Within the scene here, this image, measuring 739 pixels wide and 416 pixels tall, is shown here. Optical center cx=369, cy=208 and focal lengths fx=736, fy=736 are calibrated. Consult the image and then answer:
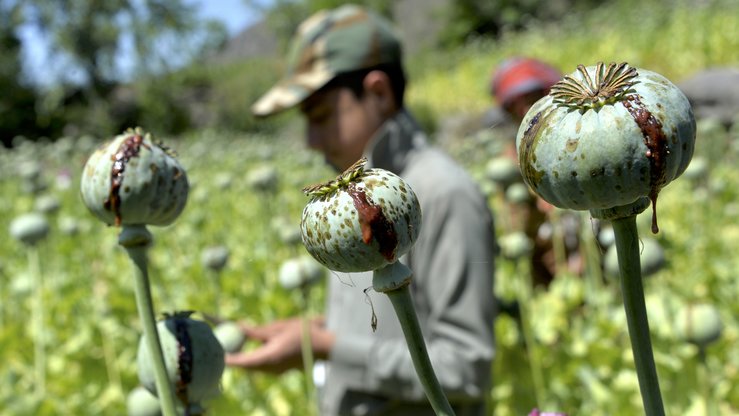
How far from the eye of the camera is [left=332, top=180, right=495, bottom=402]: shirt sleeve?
113 cm

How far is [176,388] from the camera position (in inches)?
14.4

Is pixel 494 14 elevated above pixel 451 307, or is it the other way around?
pixel 494 14

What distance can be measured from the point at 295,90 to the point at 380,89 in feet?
0.48

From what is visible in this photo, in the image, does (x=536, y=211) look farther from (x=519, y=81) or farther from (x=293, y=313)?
(x=293, y=313)

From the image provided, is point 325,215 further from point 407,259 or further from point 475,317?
point 475,317

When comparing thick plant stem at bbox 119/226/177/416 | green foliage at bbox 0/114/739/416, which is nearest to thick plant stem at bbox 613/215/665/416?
thick plant stem at bbox 119/226/177/416

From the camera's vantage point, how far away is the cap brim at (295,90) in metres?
1.24

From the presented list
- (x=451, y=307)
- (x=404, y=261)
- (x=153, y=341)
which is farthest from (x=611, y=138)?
(x=451, y=307)

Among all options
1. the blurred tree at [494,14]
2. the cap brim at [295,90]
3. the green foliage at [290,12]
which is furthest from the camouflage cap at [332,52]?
the green foliage at [290,12]

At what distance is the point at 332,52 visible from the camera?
126cm

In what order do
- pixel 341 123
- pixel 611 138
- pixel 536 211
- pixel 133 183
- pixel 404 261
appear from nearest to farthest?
pixel 611 138
pixel 133 183
pixel 404 261
pixel 341 123
pixel 536 211

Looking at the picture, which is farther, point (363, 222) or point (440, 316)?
point (440, 316)

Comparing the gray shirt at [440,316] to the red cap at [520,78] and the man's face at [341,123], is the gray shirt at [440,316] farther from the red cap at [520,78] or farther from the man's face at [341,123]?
the red cap at [520,78]

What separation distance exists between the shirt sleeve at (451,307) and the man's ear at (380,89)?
21 centimetres
